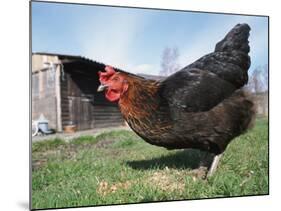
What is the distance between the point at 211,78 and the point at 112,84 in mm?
718

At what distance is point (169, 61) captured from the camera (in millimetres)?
3375

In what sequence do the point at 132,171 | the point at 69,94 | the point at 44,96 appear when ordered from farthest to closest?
the point at 132,171
the point at 69,94
the point at 44,96

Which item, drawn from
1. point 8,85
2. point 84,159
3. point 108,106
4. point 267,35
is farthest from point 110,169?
point 267,35

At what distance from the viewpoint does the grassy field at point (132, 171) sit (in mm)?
3131

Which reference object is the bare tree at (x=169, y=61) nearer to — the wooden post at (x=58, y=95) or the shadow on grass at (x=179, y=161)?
the shadow on grass at (x=179, y=161)

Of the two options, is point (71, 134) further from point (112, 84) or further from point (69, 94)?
point (112, 84)

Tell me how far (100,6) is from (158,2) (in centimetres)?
45

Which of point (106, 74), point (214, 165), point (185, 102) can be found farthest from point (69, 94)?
point (214, 165)

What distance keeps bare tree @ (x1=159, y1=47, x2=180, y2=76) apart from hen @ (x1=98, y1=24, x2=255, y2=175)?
5cm

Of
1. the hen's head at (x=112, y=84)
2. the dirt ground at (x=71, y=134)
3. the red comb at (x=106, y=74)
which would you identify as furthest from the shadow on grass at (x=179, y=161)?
the red comb at (x=106, y=74)

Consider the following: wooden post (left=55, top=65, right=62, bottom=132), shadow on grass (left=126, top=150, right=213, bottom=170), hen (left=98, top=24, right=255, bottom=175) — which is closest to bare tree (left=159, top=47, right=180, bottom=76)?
hen (left=98, top=24, right=255, bottom=175)

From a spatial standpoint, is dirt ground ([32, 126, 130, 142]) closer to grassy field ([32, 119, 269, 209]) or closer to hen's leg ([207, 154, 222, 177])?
grassy field ([32, 119, 269, 209])

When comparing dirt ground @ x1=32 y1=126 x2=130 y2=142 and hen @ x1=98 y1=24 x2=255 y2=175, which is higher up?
hen @ x1=98 y1=24 x2=255 y2=175

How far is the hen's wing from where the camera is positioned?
3291mm
